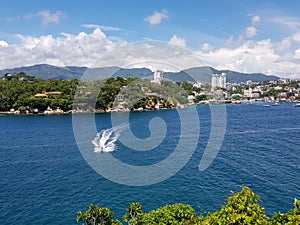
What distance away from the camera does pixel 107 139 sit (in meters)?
30.3

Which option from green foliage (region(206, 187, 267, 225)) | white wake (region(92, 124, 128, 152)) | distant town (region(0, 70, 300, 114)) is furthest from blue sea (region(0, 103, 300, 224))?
distant town (region(0, 70, 300, 114))

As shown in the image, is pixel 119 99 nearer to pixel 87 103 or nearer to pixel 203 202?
pixel 87 103

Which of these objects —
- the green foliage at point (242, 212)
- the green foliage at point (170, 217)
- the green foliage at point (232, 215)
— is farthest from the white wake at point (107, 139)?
the green foliage at point (242, 212)

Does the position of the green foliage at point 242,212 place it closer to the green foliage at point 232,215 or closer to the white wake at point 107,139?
the green foliage at point 232,215

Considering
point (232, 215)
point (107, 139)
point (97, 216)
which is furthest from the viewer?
point (107, 139)

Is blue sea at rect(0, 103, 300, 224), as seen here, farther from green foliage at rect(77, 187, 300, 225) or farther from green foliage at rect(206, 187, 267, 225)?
green foliage at rect(206, 187, 267, 225)

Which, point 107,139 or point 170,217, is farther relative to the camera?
point 107,139

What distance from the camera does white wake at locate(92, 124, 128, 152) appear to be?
26509 mm

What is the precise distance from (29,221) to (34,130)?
Answer: 25995 millimetres

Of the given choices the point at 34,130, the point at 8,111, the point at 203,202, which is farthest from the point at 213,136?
the point at 8,111

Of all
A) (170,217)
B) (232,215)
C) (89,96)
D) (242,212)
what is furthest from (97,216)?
(89,96)

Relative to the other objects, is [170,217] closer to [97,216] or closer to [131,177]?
[97,216]

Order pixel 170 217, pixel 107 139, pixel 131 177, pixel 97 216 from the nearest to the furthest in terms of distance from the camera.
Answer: pixel 170 217
pixel 97 216
pixel 131 177
pixel 107 139

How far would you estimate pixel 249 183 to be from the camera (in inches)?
706
